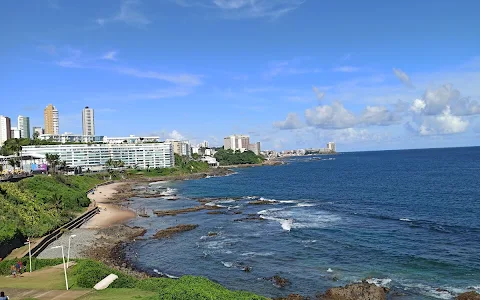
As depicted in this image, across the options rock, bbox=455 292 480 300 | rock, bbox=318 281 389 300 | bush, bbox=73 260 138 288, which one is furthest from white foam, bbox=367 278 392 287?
bush, bbox=73 260 138 288

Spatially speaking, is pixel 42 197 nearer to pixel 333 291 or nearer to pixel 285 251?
pixel 285 251

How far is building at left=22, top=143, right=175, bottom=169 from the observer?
160 meters

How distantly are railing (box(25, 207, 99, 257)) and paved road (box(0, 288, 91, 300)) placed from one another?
18.4 metres

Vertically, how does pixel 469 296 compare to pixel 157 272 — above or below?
above

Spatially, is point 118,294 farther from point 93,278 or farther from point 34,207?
point 34,207

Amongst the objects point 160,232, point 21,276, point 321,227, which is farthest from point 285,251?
point 21,276

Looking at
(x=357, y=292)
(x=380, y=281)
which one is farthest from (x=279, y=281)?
(x=380, y=281)

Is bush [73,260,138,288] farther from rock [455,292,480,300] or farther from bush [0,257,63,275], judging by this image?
rock [455,292,480,300]

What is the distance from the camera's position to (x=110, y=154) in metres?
179

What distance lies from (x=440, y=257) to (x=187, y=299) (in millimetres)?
30999

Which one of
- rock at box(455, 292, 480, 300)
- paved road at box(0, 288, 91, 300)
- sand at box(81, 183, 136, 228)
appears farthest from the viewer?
sand at box(81, 183, 136, 228)

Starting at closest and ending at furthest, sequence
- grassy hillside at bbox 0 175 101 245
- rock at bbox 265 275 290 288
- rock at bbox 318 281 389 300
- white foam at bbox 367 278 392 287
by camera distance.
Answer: rock at bbox 318 281 389 300 < white foam at bbox 367 278 392 287 < rock at bbox 265 275 290 288 < grassy hillside at bbox 0 175 101 245

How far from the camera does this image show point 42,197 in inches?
2314

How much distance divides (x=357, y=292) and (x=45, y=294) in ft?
67.3
